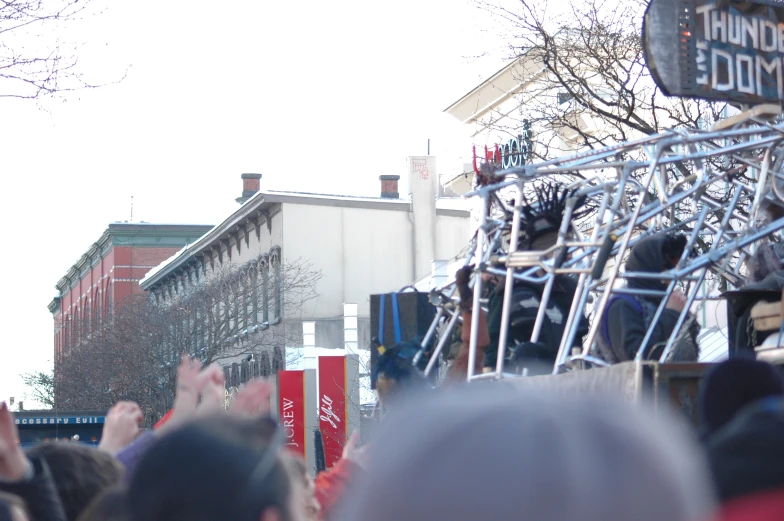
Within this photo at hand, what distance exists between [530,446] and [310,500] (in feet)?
6.55

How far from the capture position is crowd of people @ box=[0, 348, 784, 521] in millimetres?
1020

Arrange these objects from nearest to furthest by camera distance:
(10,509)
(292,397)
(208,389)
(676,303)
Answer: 1. (10,509)
2. (208,389)
3. (676,303)
4. (292,397)

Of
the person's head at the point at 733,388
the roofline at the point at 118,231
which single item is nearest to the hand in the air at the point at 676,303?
the person's head at the point at 733,388

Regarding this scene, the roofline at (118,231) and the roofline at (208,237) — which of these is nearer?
the roofline at (208,237)

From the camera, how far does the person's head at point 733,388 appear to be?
7.69 feet

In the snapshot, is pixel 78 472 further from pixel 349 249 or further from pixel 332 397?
pixel 349 249

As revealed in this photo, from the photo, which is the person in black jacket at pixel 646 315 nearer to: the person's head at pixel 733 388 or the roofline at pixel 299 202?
the person's head at pixel 733 388

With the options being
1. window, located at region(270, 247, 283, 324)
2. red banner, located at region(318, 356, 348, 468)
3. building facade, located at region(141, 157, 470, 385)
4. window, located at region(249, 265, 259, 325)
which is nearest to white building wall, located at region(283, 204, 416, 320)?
building facade, located at region(141, 157, 470, 385)

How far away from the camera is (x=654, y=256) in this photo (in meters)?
6.10

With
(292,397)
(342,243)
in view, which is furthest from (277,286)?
(292,397)

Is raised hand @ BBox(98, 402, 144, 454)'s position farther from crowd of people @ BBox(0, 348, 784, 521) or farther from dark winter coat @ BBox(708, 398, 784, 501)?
dark winter coat @ BBox(708, 398, 784, 501)

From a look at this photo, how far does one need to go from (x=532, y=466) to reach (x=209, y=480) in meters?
0.46

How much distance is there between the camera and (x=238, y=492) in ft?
4.33

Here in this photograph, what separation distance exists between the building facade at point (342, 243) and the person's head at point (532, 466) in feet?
126
